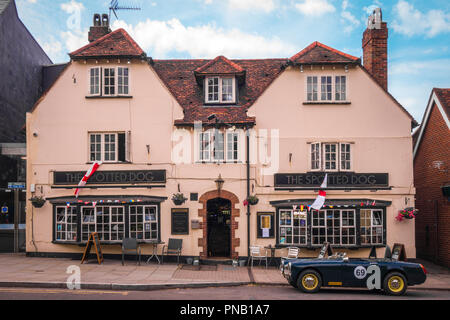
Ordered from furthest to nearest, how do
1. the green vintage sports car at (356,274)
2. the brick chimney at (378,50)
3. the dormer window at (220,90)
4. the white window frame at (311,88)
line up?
the brick chimney at (378,50) < the dormer window at (220,90) < the white window frame at (311,88) < the green vintage sports car at (356,274)

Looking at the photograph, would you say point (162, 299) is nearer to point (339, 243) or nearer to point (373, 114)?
point (339, 243)

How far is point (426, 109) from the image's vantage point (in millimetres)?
19344

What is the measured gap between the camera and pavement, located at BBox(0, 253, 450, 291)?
12289 millimetres

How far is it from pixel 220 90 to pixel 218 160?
3.24 metres

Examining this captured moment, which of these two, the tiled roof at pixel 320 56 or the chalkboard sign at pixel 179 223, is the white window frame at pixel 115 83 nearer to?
the chalkboard sign at pixel 179 223

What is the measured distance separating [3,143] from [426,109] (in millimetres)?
20662

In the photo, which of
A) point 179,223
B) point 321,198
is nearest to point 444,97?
point 321,198

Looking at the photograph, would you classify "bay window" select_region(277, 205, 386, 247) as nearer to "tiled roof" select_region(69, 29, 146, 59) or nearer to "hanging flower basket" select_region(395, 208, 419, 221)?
"hanging flower basket" select_region(395, 208, 419, 221)

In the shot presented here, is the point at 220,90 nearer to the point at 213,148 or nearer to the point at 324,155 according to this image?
the point at 213,148

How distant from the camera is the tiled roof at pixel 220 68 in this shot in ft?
57.2

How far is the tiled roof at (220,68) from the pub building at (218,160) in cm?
8

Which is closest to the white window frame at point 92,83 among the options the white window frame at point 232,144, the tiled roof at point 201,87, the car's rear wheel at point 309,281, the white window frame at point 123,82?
the white window frame at point 123,82

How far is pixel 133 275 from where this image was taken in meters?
13.8

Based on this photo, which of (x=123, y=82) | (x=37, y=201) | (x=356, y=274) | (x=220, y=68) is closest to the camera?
(x=356, y=274)
